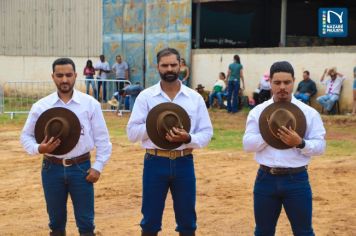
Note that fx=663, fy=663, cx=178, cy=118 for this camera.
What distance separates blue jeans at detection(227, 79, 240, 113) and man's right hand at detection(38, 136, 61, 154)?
15.0 metres

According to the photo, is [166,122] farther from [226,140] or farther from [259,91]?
[259,91]

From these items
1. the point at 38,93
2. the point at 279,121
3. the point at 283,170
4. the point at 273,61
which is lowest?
the point at 38,93

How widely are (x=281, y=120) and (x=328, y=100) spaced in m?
13.9

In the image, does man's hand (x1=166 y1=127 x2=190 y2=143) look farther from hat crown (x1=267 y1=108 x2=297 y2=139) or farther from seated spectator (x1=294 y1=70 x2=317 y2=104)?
seated spectator (x1=294 y1=70 x2=317 y2=104)

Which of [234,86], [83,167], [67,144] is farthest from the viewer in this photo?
[234,86]

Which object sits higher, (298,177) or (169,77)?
(169,77)

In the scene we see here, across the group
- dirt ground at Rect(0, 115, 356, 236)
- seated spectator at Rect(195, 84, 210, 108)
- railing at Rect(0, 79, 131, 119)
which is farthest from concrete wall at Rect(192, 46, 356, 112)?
dirt ground at Rect(0, 115, 356, 236)

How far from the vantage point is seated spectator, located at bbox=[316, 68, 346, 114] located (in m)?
18.4

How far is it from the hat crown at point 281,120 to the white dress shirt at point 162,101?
78 cm

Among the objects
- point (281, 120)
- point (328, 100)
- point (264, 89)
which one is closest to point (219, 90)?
point (264, 89)

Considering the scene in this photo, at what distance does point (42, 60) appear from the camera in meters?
27.1

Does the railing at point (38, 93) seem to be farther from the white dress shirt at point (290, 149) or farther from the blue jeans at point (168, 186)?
the white dress shirt at point (290, 149)

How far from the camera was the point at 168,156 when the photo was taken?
5.49 metres

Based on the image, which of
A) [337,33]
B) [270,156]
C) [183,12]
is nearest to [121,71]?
[183,12]
